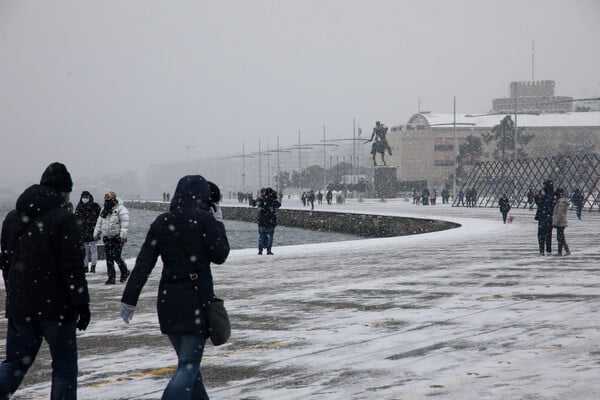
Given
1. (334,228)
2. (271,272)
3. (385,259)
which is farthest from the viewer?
(334,228)

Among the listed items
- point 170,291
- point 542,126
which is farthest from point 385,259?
point 542,126

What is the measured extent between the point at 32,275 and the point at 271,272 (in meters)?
12.5

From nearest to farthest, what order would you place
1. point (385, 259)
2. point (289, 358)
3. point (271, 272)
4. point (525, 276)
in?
point (289, 358)
point (525, 276)
point (271, 272)
point (385, 259)

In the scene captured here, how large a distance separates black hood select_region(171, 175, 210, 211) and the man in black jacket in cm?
71

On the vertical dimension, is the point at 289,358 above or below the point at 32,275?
below

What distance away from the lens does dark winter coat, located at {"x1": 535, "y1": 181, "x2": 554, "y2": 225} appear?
2088 centimetres

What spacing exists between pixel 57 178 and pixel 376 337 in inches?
186

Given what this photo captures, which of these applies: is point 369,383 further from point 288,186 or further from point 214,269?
point 288,186

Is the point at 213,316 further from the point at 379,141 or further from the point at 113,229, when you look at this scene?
the point at 379,141

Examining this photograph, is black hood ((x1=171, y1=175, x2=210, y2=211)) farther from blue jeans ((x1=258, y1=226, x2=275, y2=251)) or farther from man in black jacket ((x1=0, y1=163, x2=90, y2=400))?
blue jeans ((x1=258, y1=226, x2=275, y2=251))

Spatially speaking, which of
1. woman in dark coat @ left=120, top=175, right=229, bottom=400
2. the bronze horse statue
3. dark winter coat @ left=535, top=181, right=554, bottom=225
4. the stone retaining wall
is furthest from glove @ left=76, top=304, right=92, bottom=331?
the bronze horse statue

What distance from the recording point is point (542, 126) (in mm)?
168125

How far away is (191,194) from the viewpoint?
5.88 metres

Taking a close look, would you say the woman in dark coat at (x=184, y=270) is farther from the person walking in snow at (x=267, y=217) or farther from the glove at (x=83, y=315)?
the person walking in snow at (x=267, y=217)
